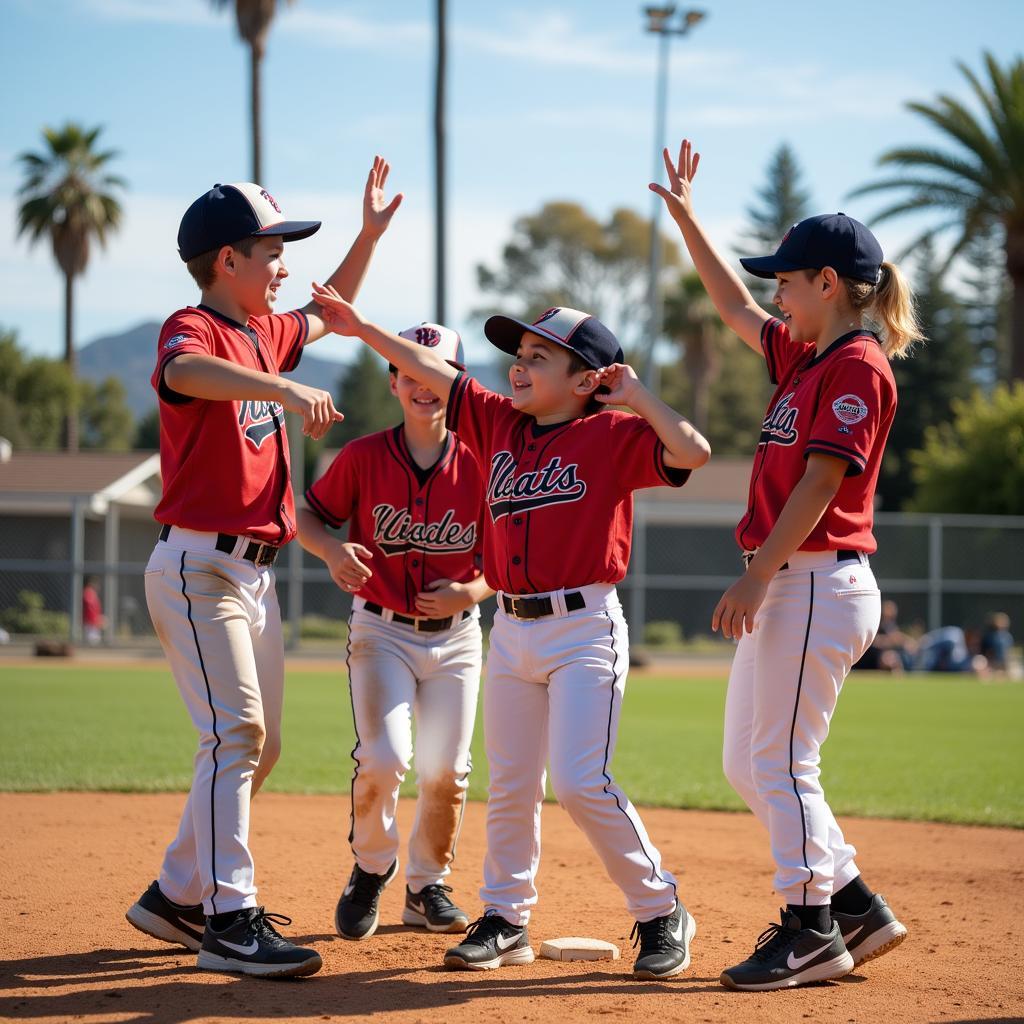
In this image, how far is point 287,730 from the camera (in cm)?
1012

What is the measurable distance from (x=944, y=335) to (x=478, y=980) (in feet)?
133

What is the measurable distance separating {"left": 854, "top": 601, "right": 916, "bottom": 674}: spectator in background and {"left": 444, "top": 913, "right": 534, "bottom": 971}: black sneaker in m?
15.4

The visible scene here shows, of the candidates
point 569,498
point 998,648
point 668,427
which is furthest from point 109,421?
point 668,427

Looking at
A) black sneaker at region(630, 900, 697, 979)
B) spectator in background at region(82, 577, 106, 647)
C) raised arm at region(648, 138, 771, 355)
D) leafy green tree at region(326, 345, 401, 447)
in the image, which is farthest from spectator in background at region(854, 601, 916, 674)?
leafy green tree at region(326, 345, 401, 447)

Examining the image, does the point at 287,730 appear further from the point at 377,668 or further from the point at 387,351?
the point at 387,351

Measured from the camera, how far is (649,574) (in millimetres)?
24594

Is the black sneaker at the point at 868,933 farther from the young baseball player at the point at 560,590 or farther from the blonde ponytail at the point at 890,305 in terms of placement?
the blonde ponytail at the point at 890,305

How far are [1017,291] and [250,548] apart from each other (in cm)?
2477

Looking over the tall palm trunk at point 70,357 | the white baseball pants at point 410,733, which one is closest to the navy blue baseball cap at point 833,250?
the white baseball pants at point 410,733

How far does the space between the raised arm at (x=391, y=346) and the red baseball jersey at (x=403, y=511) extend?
0.55 metres

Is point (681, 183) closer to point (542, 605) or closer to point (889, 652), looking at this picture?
point (542, 605)

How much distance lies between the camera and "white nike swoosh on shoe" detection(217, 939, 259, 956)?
3.53 m

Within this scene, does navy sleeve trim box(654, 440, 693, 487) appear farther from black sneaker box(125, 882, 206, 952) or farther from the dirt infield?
black sneaker box(125, 882, 206, 952)

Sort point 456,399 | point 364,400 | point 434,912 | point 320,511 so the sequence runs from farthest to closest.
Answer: point 364,400
point 320,511
point 434,912
point 456,399
